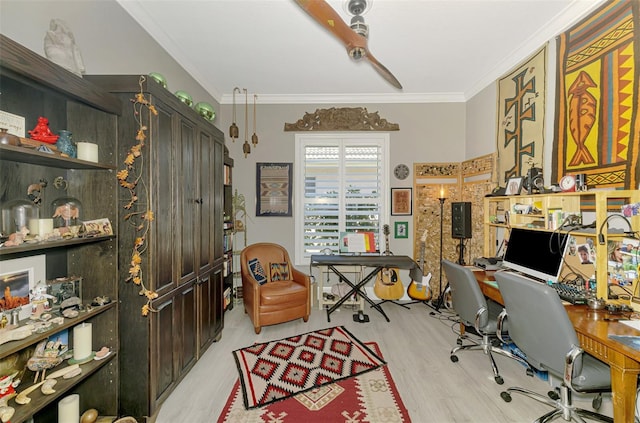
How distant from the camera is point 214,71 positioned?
346 cm

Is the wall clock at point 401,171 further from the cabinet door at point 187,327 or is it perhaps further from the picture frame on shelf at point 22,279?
the picture frame on shelf at point 22,279

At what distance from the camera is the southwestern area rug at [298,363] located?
7.19 feet

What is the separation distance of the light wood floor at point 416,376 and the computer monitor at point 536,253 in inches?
36.0

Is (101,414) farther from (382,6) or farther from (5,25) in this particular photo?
(382,6)

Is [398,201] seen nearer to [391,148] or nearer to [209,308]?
[391,148]

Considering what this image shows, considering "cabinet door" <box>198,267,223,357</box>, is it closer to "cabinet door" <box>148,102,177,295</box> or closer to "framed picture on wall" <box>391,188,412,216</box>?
"cabinet door" <box>148,102,177,295</box>

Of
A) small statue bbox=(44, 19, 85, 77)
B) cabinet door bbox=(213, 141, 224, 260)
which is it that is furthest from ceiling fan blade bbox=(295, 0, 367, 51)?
cabinet door bbox=(213, 141, 224, 260)

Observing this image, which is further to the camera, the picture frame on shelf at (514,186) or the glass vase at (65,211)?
the picture frame on shelf at (514,186)

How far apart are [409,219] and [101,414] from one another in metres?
3.95

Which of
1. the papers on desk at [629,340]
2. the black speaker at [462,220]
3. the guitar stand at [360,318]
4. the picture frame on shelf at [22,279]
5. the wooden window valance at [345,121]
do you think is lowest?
the guitar stand at [360,318]

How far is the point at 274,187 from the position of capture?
4305mm

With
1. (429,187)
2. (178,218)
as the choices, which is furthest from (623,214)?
(178,218)

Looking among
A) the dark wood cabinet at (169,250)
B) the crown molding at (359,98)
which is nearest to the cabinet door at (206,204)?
the dark wood cabinet at (169,250)

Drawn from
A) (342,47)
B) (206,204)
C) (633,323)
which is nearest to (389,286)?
(633,323)
